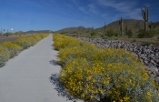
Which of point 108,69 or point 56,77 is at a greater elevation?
point 108,69

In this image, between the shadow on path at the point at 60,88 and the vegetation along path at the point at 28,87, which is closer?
the vegetation along path at the point at 28,87

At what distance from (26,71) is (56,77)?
1.98 m

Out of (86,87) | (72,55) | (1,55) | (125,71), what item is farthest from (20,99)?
(1,55)

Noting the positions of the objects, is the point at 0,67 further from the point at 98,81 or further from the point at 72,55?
the point at 98,81

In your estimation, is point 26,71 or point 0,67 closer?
point 26,71

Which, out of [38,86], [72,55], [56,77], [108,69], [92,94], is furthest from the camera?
[72,55]

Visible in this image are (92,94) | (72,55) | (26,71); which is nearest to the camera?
(92,94)

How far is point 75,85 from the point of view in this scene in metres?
6.28

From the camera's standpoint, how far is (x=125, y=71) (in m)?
6.22

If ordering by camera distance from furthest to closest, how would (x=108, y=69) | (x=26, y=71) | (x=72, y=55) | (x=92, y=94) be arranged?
1. (x=72, y=55)
2. (x=26, y=71)
3. (x=108, y=69)
4. (x=92, y=94)

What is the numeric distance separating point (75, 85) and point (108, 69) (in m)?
1.13

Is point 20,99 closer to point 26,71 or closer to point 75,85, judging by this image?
point 75,85

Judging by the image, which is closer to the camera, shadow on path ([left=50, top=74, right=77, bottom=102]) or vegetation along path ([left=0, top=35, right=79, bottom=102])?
vegetation along path ([left=0, top=35, right=79, bottom=102])

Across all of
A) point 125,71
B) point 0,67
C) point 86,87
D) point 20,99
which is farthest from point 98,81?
point 0,67
